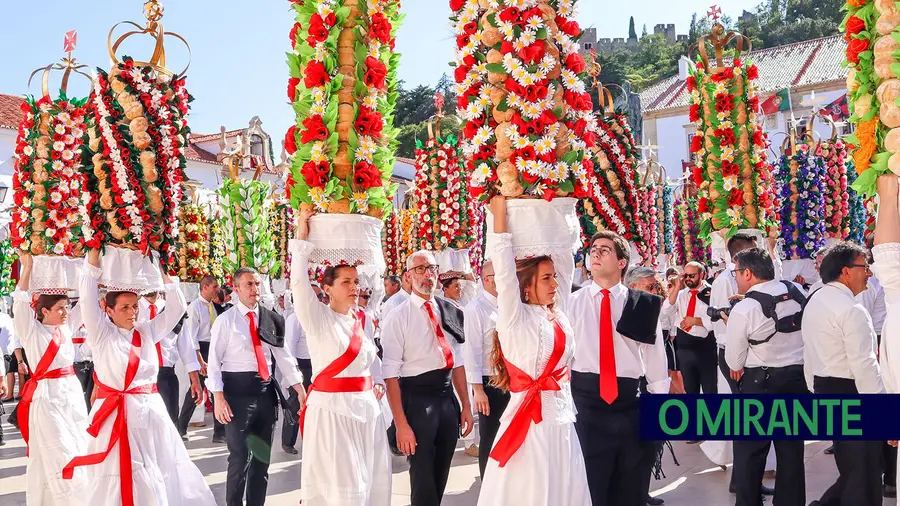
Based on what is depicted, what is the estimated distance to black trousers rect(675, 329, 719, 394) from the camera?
8.70 m

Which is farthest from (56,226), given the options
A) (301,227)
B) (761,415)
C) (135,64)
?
(761,415)

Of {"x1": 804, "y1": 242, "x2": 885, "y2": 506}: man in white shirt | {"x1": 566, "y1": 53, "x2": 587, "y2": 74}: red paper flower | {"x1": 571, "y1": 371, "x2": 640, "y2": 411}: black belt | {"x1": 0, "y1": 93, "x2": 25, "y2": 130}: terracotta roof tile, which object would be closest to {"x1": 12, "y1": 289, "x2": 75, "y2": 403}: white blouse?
{"x1": 571, "y1": 371, "x2": 640, "y2": 411}: black belt

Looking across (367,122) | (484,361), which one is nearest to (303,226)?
(367,122)

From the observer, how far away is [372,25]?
5.16m

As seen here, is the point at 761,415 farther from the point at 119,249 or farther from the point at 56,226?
the point at 56,226

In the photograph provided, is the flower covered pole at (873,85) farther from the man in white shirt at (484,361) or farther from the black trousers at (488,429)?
the black trousers at (488,429)

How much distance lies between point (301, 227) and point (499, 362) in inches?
55.3

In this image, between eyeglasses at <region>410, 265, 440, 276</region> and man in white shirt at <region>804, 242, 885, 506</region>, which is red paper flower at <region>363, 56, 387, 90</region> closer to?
eyeglasses at <region>410, 265, 440, 276</region>

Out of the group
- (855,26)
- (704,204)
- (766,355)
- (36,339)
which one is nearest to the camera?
(855,26)

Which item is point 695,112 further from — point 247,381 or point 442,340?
point 247,381

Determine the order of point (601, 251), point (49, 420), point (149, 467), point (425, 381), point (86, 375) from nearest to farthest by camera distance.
→ point (601, 251) → point (149, 467) → point (425, 381) → point (49, 420) → point (86, 375)

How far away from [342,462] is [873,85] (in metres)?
3.52

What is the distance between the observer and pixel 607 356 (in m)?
5.26

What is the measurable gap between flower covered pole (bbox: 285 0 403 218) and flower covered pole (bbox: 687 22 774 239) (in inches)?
181
